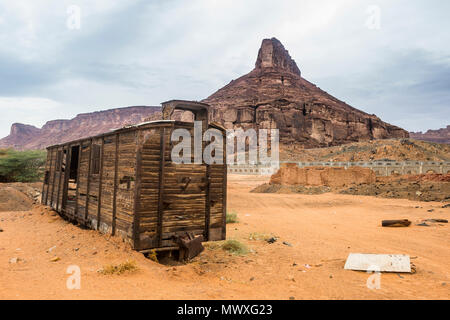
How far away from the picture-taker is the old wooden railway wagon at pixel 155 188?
6.30 metres

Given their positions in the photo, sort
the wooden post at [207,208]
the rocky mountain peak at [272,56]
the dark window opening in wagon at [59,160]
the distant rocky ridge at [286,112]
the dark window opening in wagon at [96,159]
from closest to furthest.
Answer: the wooden post at [207,208] → the dark window opening in wagon at [96,159] → the dark window opening in wagon at [59,160] → the distant rocky ridge at [286,112] → the rocky mountain peak at [272,56]

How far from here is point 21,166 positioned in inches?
1014

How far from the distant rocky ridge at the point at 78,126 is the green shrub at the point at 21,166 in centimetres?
15972

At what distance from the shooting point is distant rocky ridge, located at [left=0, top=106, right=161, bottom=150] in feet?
599

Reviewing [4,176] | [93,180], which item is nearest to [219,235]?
[93,180]

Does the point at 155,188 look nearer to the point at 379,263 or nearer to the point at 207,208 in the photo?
the point at 207,208

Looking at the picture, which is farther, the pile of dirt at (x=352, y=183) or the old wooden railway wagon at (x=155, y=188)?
the pile of dirt at (x=352, y=183)

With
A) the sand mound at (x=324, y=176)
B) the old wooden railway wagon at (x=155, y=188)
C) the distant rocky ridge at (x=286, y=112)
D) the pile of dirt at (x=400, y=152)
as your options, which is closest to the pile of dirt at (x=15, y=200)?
the old wooden railway wagon at (x=155, y=188)

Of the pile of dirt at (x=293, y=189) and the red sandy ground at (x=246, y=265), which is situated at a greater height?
the pile of dirt at (x=293, y=189)

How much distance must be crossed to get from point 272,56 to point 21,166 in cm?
14227

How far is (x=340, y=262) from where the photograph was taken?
6406 millimetres

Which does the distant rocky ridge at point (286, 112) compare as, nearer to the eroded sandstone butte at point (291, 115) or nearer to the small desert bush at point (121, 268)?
the eroded sandstone butte at point (291, 115)

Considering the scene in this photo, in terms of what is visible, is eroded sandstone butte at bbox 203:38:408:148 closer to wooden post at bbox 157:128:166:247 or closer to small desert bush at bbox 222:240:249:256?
small desert bush at bbox 222:240:249:256

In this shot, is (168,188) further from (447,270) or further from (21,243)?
(447,270)
